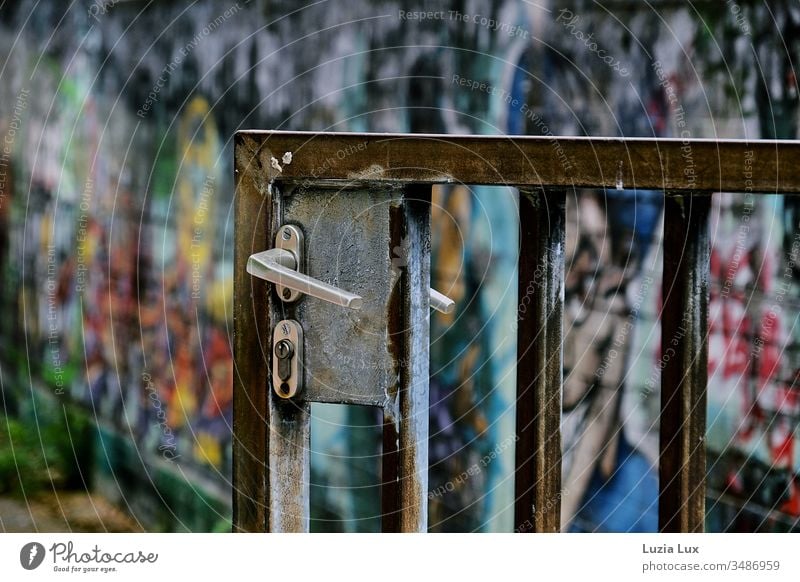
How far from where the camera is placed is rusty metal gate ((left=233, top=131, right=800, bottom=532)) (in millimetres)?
1146

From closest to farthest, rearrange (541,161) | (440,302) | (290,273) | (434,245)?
1. (541,161)
2. (290,273)
3. (440,302)
4. (434,245)

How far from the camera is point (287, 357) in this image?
4.40 ft

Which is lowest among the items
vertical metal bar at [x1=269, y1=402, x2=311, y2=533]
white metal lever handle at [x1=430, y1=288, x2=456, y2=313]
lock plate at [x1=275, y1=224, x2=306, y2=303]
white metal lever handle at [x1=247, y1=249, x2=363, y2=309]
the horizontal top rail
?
vertical metal bar at [x1=269, y1=402, x2=311, y2=533]

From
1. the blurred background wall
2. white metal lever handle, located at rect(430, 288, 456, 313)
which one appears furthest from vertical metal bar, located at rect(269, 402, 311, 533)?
the blurred background wall

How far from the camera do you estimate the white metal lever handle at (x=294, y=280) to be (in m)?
1.27

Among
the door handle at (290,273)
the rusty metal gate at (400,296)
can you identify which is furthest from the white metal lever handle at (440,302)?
the door handle at (290,273)

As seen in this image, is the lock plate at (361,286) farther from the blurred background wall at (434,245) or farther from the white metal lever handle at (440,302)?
the blurred background wall at (434,245)

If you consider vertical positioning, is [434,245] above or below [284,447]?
above

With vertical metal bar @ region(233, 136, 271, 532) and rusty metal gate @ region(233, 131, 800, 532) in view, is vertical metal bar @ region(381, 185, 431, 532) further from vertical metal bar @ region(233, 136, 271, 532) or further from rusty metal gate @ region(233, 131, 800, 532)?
vertical metal bar @ region(233, 136, 271, 532)

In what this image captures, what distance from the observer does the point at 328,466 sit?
355cm

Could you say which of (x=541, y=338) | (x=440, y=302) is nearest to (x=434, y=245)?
(x=440, y=302)

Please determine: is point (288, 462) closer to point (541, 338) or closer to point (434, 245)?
point (541, 338)

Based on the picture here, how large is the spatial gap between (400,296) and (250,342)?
0.21 meters
